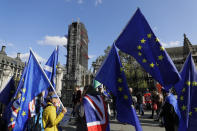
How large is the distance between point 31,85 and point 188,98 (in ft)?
17.9

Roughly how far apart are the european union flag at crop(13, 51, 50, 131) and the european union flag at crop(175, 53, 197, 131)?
4.82 meters

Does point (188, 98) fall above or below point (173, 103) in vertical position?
above

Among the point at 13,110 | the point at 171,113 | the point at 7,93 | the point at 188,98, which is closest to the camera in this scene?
the point at 188,98

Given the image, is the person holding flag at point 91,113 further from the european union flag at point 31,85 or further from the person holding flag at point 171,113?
the person holding flag at point 171,113

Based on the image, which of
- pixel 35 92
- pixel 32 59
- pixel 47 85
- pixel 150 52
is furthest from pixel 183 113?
pixel 32 59

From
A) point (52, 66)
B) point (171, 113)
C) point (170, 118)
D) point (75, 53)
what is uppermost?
point (75, 53)

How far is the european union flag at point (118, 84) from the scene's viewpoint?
151 inches

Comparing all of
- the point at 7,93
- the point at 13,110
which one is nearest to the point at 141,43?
the point at 13,110

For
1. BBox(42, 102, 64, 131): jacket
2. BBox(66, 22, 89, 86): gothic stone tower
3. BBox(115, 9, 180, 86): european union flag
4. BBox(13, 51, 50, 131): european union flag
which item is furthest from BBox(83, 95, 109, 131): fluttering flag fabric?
BBox(66, 22, 89, 86): gothic stone tower

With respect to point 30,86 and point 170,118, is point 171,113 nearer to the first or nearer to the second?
point 170,118

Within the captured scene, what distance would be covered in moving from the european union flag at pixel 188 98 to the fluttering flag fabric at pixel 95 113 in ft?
8.97

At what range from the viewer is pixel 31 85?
4.36 metres

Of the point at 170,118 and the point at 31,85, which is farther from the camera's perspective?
the point at 170,118

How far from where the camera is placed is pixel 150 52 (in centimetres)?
459
